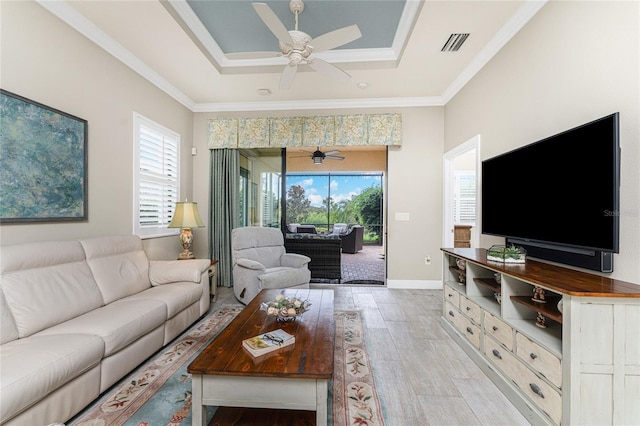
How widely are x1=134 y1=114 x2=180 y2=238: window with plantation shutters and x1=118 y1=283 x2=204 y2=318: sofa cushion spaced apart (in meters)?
1.07

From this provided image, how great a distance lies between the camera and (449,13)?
250 cm

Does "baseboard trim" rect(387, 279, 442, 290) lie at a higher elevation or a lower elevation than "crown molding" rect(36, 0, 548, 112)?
lower

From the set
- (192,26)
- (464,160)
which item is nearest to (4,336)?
(192,26)

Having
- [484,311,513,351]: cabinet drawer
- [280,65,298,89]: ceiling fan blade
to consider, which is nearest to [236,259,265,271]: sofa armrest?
[280,65,298,89]: ceiling fan blade

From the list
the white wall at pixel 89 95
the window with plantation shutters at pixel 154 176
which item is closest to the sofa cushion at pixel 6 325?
the white wall at pixel 89 95

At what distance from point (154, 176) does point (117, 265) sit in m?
1.54

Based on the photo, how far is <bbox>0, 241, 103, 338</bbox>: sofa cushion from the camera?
179 centimetres

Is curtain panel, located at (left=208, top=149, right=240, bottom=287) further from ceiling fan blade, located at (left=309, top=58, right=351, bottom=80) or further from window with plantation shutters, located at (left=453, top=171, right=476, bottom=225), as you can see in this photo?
window with plantation shutters, located at (left=453, top=171, right=476, bottom=225)

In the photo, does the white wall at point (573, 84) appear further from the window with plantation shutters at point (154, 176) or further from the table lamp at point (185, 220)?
the window with plantation shutters at point (154, 176)

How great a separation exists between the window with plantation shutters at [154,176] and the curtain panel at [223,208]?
0.59 meters

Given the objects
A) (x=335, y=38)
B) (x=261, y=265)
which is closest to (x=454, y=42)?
(x=335, y=38)

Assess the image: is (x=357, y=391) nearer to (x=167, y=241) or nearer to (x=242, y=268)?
(x=242, y=268)

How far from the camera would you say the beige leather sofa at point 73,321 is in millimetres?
1409

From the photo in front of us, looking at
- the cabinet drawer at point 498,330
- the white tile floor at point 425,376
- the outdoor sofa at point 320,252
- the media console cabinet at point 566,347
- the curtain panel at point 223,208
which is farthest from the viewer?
the outdoor sofa at point 320,252
